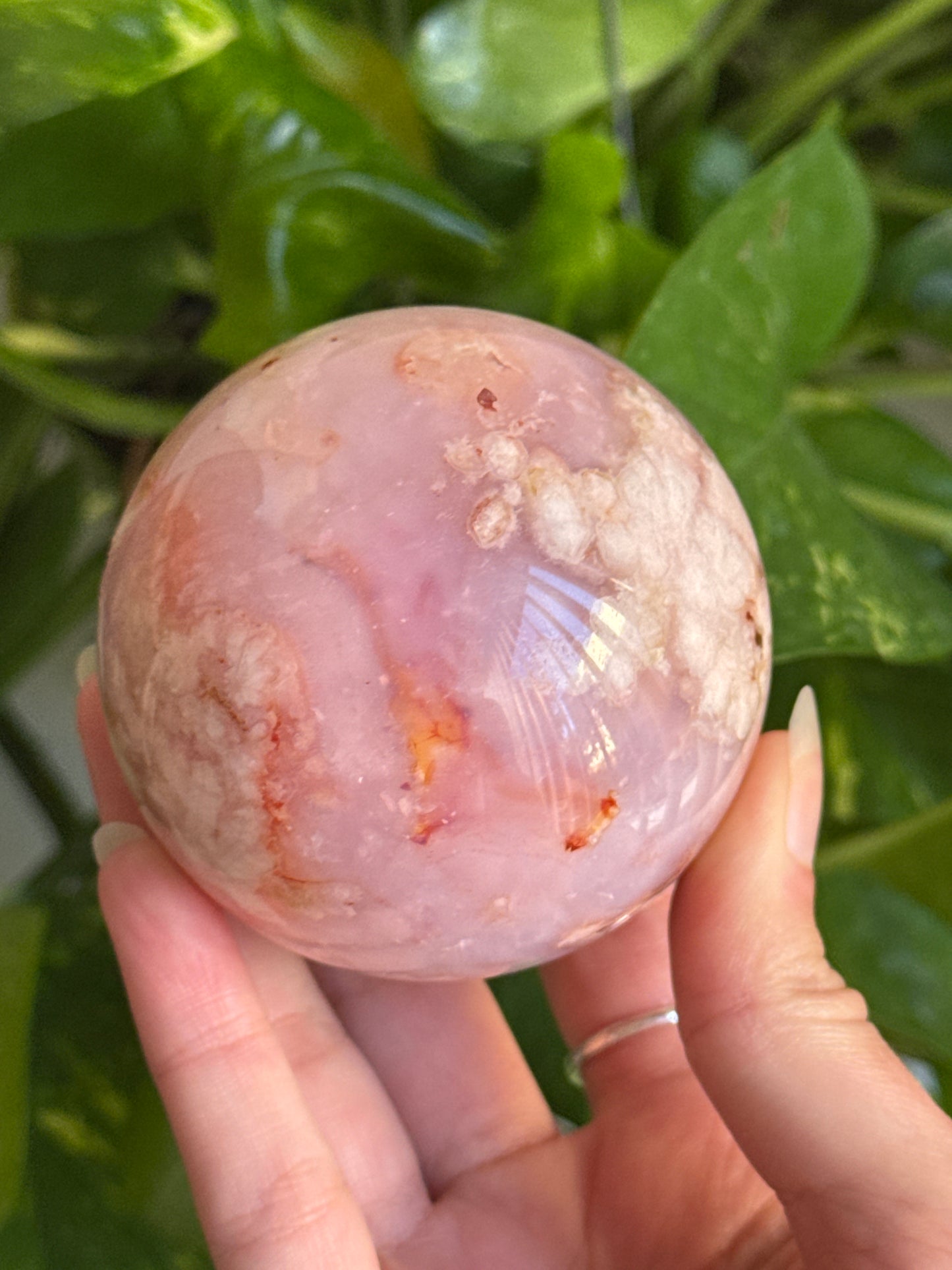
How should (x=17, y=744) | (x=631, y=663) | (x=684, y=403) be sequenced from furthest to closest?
(x=17, y=744)
(x=684, y=403)
(x=631, y=663)

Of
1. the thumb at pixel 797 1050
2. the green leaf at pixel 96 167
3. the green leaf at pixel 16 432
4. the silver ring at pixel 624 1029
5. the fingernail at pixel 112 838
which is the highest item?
the green leaf at pixel 96 167

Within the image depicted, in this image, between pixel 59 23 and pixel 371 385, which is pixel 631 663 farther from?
pixel 59 23

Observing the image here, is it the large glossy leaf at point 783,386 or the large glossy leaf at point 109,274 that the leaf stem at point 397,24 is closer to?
the large glossy leaf at point 109,274

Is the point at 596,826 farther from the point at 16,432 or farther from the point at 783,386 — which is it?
the point at 16,432

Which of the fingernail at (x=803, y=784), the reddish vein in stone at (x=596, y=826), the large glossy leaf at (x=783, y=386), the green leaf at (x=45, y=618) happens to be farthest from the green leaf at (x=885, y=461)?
the green leaf at (x=45, y=618)

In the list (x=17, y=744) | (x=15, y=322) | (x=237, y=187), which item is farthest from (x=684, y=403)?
(x=17, y=744)

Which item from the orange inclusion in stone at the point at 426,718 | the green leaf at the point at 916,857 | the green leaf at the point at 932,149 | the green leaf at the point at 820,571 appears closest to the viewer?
the orange inclusion in stone at the point at 426,718

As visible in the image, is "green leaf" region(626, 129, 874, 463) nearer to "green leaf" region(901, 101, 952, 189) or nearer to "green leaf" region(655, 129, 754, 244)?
"green leaf" region(655, 129, 754, 244)
